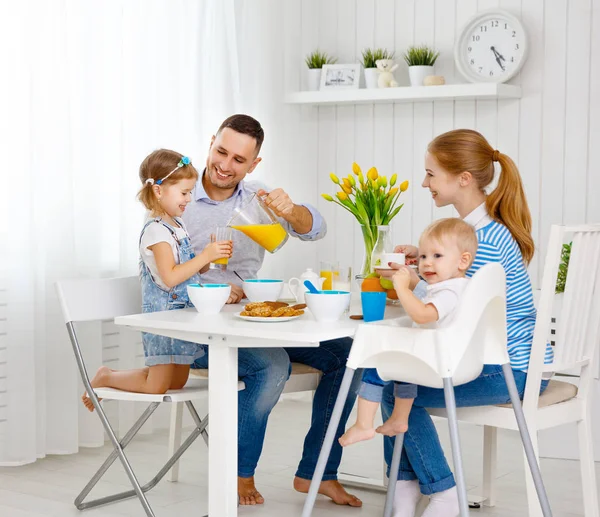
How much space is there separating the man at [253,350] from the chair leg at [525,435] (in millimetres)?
742

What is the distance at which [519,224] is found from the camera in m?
2.45

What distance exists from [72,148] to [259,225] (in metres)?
1.08

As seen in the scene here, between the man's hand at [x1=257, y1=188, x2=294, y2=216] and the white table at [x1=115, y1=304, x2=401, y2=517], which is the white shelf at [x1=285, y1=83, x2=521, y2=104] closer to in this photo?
the man's hand at [x1=257, y1=188, x2=294, y2=216]

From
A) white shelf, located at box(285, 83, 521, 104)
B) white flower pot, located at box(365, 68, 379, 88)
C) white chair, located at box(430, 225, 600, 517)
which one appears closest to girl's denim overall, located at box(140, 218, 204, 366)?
white chair, located at box(430, 225, 600, 517)

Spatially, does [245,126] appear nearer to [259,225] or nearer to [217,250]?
[259,225]

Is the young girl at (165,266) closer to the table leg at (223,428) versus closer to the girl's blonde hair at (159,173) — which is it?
the girl's blonde hair at (159,173)

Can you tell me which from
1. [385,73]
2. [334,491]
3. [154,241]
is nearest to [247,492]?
[334,491]

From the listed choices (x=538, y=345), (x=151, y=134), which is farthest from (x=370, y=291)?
(x=151, y=134)

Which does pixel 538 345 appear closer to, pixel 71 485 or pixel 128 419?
pixel 71 485

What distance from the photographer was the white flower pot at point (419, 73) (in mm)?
4242

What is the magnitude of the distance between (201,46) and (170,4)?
24 centimetres

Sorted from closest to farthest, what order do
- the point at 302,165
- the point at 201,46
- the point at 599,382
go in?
the point at 599,382 → the point at 201,46 → the point at 302,165

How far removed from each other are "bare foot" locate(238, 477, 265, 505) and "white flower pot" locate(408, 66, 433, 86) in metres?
2.17

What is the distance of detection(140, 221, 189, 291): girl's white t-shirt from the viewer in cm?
257
